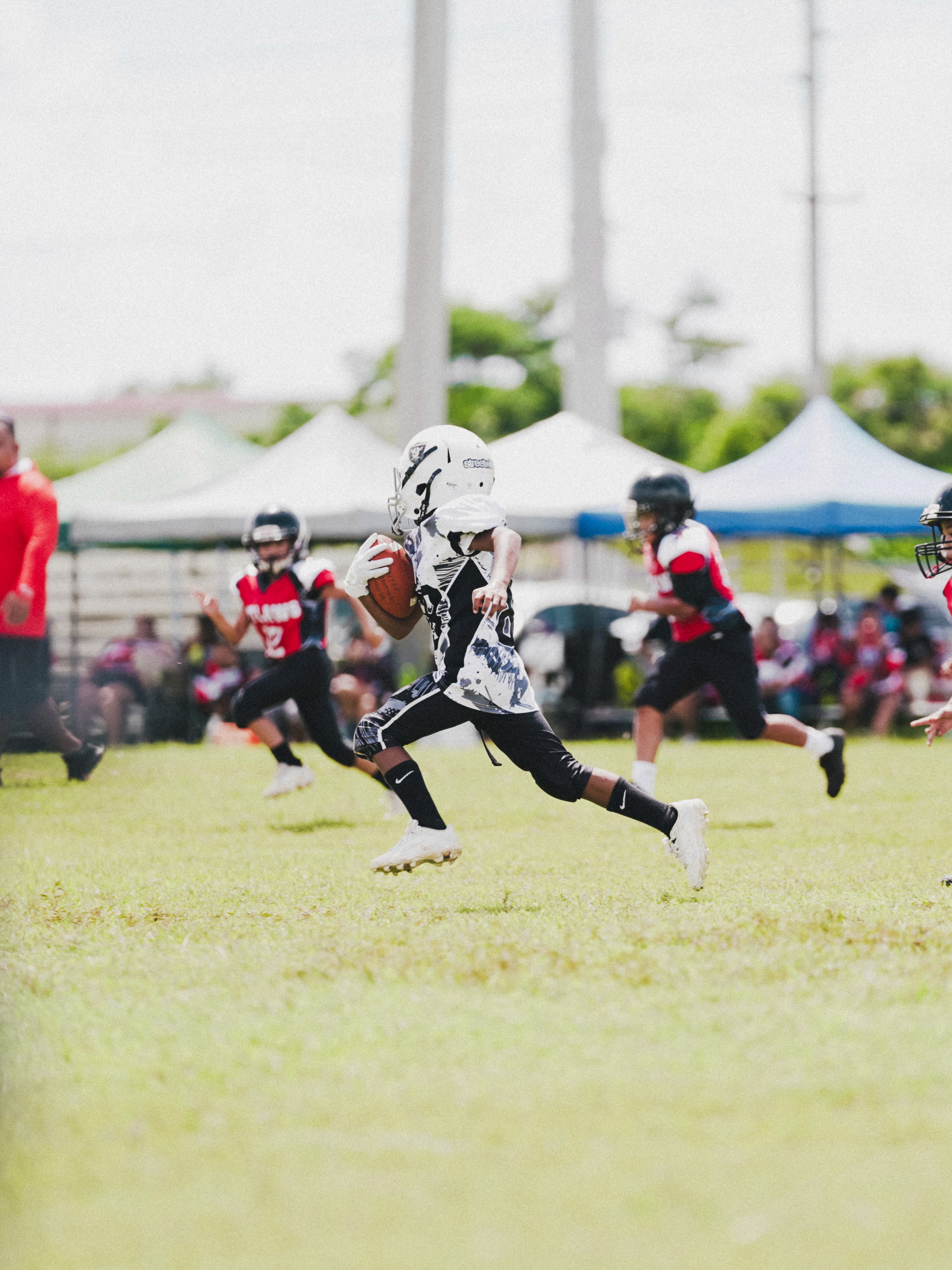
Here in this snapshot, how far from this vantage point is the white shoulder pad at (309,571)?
33.3 ft

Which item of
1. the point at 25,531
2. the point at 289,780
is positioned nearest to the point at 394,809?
the point at 289,780

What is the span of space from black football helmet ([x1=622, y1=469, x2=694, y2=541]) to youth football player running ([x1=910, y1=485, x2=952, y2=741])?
101 inches

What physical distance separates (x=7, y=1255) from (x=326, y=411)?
54.9ft

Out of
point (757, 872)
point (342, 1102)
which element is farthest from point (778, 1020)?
point (757, 872)

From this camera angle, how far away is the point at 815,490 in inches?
698

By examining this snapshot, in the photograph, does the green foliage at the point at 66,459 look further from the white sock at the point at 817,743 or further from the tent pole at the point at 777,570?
the white sock at the point at 817,743

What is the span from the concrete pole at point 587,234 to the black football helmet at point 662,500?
14.6 metres

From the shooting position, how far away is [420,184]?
63.8ft

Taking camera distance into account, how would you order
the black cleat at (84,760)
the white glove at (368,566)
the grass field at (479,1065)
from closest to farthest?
the grass field at (479,1065), the white glove at (368,566), the black cleat at (84,760)

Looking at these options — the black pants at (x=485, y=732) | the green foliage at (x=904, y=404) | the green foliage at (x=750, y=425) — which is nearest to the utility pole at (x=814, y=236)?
the black pants at (x=485, y=732)

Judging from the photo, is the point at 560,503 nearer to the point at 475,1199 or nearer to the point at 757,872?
the point at 757,872

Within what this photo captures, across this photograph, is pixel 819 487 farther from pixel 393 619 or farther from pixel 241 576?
pixel 393 619

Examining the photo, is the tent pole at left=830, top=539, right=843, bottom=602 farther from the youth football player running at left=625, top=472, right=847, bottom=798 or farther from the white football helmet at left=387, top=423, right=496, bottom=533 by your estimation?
the white football helmet at left=387, top=423, right=496, bottom=533

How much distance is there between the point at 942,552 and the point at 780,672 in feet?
35.2
